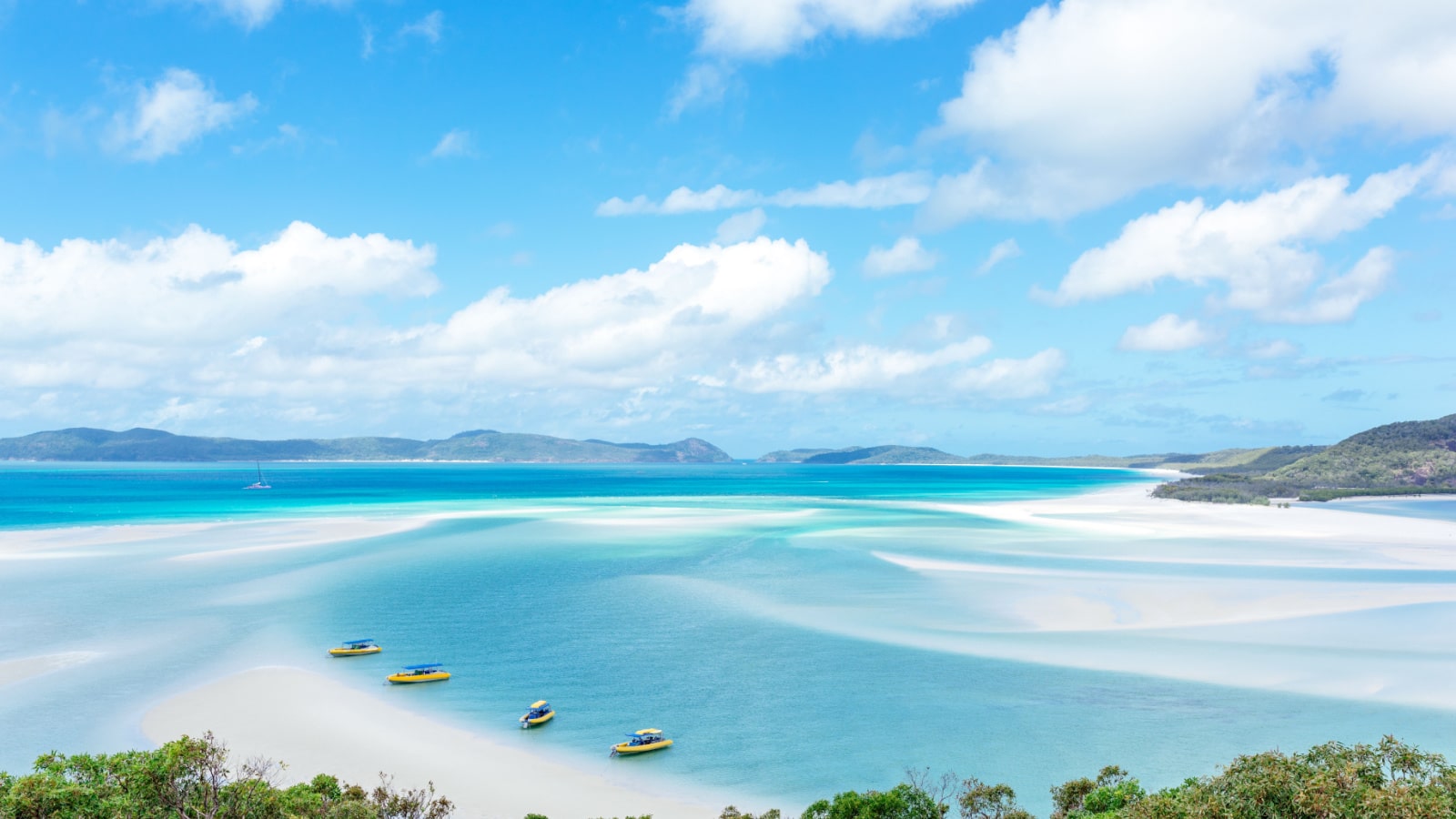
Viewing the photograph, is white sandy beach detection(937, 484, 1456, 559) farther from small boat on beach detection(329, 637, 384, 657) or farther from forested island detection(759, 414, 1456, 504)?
small boat on beach detection(329, 637, 384, 657)

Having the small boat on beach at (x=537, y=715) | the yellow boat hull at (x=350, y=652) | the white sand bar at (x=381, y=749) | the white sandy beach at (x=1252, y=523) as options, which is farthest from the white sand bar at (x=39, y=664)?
the white sandy beach at (x=1252, y=523)

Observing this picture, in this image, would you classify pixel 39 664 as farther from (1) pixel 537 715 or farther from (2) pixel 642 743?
(2) pixel 642 743

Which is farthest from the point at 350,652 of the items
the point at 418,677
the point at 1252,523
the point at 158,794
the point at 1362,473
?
the point at 1362,473

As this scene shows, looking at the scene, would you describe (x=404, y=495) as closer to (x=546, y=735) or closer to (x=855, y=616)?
(x=855, y=616)

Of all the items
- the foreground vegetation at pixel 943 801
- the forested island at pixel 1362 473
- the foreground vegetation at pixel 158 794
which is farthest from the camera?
the forested island at pixel 1362 473

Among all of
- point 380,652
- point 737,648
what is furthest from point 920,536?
point 380,652

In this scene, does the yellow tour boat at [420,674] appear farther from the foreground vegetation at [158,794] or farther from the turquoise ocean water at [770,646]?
the foreground vegetation at [158,794]
